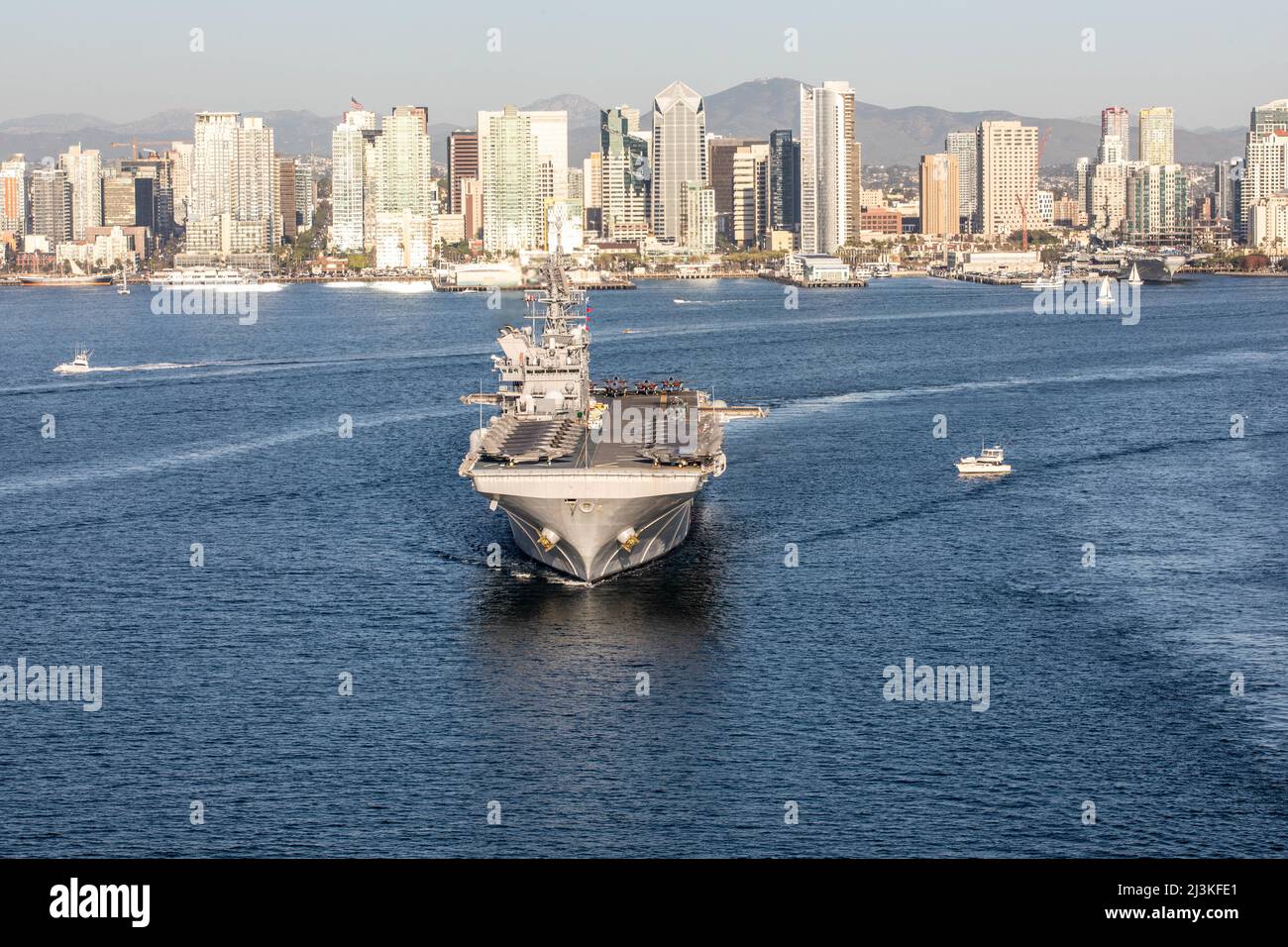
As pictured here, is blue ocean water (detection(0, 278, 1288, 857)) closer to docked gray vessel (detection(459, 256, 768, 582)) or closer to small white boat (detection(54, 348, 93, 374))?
docked gray vessel (detection(459, 256, 768, 582))

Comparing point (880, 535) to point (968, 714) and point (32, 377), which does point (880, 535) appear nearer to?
point (968, 714)

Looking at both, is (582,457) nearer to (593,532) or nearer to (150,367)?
(593,532)

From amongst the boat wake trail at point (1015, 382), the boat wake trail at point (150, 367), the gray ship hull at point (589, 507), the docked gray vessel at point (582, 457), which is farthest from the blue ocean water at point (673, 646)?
the boat wake trail at point (150, 367)

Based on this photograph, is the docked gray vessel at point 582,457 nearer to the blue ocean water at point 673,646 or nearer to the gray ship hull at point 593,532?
the gray ship hull at point 593,532

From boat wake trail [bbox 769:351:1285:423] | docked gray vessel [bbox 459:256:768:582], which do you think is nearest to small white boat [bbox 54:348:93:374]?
boat wake trail [bbox 769:351:1285:423]
